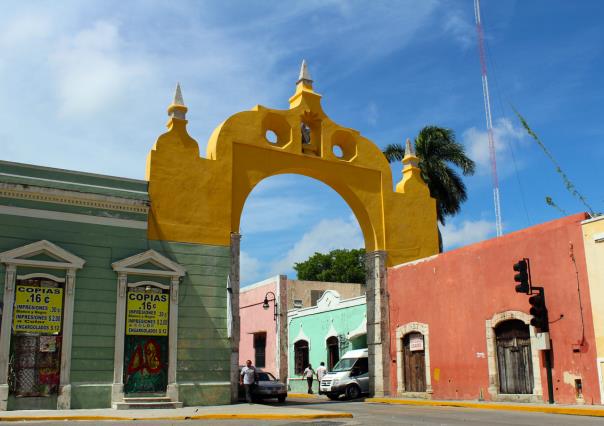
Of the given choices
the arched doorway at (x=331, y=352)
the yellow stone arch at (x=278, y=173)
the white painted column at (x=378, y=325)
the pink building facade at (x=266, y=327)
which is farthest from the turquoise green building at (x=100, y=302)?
the pink building facade at (x=266, y=327)

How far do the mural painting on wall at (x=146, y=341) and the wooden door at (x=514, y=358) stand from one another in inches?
377

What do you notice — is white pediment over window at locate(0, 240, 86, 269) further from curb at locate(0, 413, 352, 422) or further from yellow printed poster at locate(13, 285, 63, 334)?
curb at locate(0, 413, 352, 422)

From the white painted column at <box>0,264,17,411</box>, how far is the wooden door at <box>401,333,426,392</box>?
12.6m

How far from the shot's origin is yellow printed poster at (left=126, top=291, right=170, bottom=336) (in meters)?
18.4

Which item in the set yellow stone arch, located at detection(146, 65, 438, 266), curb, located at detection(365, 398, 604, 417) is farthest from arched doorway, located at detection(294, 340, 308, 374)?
curb, located at detection(365, 398, 604, 417)

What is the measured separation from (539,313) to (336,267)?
41.5 metres

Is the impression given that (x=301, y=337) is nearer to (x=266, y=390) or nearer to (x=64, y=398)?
(x=266, y=390)

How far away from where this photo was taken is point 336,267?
58469 mm

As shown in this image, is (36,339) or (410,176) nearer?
(36,339)

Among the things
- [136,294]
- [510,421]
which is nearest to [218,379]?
[136,294]

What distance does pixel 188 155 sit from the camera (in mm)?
20078

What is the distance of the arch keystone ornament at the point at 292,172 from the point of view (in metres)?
19.7

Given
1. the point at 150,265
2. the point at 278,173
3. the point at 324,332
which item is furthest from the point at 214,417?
the point at 324,332

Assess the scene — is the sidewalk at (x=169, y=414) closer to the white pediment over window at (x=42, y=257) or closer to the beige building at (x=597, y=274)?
the white pediment over window at (x=42, y=257)
